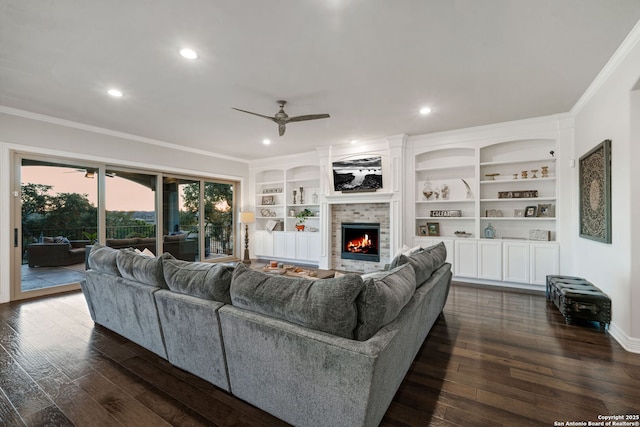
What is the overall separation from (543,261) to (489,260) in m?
0.71

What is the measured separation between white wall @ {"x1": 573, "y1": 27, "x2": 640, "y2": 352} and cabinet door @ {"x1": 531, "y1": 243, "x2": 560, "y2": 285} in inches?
38.0

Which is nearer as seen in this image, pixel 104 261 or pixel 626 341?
pixel 626 341

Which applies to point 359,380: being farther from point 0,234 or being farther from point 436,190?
point 0,234

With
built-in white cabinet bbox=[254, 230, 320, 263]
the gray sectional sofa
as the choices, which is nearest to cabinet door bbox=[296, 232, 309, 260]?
built-in white cabinet bbox=[254, 230, 320, 263]

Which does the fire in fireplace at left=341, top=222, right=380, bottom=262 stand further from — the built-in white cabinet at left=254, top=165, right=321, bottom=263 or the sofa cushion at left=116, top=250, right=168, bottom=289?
the sofa cushion at left=116, top=250, right=168, bottom=289

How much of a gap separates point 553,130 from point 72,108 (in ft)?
23.2

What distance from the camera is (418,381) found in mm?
2084

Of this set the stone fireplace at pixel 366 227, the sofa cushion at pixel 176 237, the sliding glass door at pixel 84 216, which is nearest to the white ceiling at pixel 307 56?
the sliding glass door at pixel 84 216

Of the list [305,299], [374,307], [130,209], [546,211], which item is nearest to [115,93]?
[130,209]

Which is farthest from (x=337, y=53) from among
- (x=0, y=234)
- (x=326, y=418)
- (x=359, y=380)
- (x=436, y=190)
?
(x=0, y=234)

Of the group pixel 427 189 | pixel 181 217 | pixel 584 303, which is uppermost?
pixel 427 189

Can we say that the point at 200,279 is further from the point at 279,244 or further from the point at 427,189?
the point at 279,244

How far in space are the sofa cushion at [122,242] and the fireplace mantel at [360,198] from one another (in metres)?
3.86

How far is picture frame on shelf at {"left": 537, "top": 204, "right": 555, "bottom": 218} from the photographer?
4559mm
